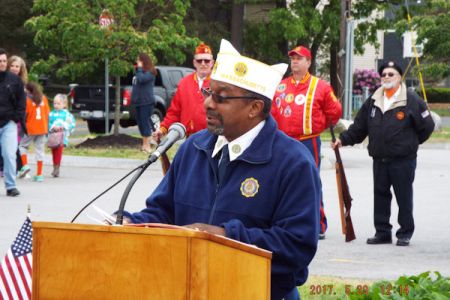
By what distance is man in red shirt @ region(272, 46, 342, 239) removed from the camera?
420 inches

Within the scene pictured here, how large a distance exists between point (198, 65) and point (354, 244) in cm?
240

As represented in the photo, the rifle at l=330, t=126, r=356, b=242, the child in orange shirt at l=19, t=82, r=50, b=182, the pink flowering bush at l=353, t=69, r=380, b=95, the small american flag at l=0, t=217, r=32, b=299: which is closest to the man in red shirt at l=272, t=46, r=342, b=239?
the rifle at l=330, t=126, r=356, b=242

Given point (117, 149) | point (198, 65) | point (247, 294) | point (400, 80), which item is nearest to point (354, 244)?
point (400, 80)

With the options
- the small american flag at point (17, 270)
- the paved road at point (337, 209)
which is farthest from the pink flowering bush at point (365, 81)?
the small american flag at point (17, 270)

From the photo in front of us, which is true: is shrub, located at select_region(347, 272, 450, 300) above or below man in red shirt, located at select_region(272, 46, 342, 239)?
below

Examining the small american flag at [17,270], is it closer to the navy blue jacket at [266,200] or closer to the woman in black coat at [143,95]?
the navy blue jacket at [266,200]

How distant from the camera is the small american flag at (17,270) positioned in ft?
20.9

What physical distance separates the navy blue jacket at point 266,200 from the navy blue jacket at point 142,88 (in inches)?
715

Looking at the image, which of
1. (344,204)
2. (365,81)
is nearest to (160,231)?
(344,204)

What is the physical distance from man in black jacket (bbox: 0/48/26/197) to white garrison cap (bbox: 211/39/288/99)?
10.3m

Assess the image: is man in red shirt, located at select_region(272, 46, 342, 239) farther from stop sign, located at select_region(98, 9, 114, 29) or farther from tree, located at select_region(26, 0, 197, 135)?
stop sign, located at select_region(98, 9, 114, 29)

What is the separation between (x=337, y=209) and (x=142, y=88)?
31.2 ft

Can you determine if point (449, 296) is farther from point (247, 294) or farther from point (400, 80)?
point (400, 80)

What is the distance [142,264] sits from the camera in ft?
11.4
